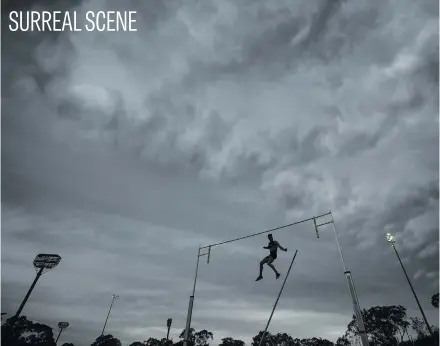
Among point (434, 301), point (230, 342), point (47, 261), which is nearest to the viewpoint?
point (47, 261)

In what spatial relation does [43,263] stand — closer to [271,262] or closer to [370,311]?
[271,262]

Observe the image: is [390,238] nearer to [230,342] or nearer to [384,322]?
[384,322]

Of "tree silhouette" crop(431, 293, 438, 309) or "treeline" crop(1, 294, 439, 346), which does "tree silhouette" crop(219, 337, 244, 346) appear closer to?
"treeline" crop(1, 294, 439, 346)

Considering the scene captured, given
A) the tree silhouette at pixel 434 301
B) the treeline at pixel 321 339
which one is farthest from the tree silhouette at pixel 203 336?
the tree silhouette at pixel 434 301

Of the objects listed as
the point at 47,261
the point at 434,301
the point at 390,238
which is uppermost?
the point at 434,301

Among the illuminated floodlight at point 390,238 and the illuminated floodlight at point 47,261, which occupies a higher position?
the illuminated floodlight at point 47,261

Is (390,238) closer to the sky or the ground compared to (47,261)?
closer to the ground

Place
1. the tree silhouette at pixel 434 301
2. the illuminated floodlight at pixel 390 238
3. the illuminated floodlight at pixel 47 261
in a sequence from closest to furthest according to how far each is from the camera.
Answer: the illuminated floodlight at pixel 390 238
the illuminated floodlight at pixel 47 261
the tree silhouette at pixel 434 301

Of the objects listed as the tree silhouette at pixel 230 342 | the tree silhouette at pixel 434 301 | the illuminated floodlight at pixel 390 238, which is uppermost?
the tree silhouette at pixel 434 301

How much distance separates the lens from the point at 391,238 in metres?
25.9

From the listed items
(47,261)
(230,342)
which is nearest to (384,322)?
(230,342)

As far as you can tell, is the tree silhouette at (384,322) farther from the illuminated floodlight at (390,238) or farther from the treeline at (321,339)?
the illuminated floodlight at (390,238)

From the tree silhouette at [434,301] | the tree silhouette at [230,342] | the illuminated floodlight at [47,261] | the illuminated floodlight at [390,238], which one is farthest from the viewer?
the tree silhouette at [230,342]

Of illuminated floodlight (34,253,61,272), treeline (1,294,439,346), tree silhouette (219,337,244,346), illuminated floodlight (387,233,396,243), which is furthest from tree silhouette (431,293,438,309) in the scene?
illuminated floodlight (34,253,61,272)
